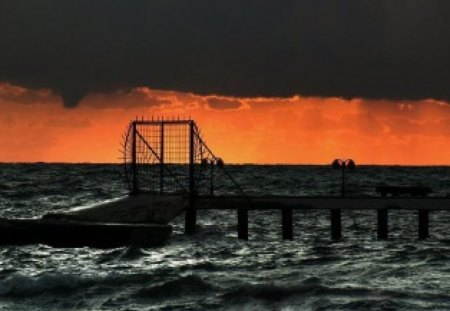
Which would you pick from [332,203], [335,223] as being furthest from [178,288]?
[335,223]

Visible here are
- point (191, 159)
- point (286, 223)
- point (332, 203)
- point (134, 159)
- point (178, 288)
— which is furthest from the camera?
point (286, 223)

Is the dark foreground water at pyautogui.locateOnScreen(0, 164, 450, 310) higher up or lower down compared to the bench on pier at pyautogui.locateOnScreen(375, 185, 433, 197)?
lower down

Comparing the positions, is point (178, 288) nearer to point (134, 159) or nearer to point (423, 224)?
point (134, 159)

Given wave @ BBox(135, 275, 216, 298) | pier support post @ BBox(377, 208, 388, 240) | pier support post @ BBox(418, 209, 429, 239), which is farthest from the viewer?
pier support post @ BBox(418, 209, 429, 239)

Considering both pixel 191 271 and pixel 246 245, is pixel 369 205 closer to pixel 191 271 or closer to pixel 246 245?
pixel 246 245

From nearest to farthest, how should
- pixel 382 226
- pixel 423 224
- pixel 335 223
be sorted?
pixel 335 223 < pixel 382 226 < pixel 423 224

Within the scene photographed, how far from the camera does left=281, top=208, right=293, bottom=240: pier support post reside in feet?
116

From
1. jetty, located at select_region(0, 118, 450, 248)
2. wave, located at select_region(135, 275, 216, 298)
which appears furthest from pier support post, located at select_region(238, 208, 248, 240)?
wave, located at select_region(135, 275, 216, 298)

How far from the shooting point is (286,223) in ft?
118

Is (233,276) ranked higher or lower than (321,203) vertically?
lower

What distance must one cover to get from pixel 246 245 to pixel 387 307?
49.8 ft

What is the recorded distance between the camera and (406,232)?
147 feet

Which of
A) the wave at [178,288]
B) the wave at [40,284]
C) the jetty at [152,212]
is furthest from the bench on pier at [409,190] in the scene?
the wave at [40,284]

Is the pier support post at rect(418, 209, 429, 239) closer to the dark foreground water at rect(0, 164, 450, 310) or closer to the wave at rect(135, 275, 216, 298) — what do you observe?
the dark foreground water at rect(0, 164, 450, 310)
